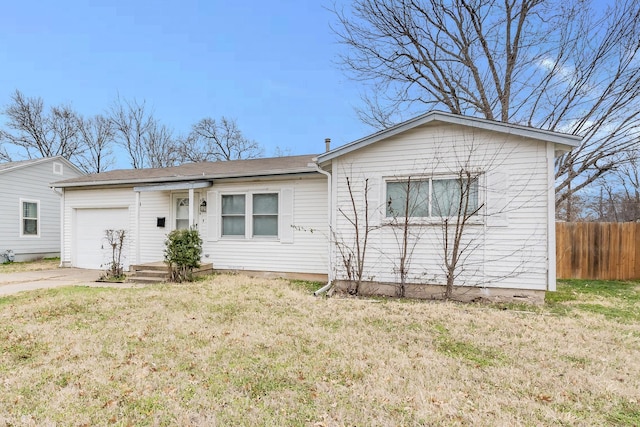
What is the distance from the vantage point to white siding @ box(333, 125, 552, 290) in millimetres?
6078

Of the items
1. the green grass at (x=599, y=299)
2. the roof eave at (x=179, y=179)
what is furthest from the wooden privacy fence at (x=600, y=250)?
the roof eave at (x=179, y=179)

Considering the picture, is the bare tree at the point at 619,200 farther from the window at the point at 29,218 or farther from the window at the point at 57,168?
the window at the point at 29,218

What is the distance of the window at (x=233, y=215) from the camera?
915 cm

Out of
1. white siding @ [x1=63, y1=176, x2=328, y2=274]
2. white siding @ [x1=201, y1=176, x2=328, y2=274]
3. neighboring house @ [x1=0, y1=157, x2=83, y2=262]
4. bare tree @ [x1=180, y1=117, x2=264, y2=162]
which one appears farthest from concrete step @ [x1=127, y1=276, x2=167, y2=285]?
bare tree @ [x1=180, y1=117, x2=264, y2=162]

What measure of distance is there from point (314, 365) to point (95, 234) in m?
10.4

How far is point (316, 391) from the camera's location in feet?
9.27

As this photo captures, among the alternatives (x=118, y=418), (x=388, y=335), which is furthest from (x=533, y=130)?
(x=118, y=418)

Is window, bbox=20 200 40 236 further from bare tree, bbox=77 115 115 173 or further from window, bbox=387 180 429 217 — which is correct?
window, bbox=387 180 429 217

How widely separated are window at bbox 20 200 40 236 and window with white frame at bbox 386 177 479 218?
14490 mm

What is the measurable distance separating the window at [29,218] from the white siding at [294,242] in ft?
32.0

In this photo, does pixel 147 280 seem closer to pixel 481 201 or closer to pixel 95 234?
pixel 95 234

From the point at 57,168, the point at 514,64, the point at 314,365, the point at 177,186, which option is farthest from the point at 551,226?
the point at 57,168

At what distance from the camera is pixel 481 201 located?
20.9 feet

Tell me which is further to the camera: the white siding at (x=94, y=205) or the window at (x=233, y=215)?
the white siding at (x=94, y=205)
